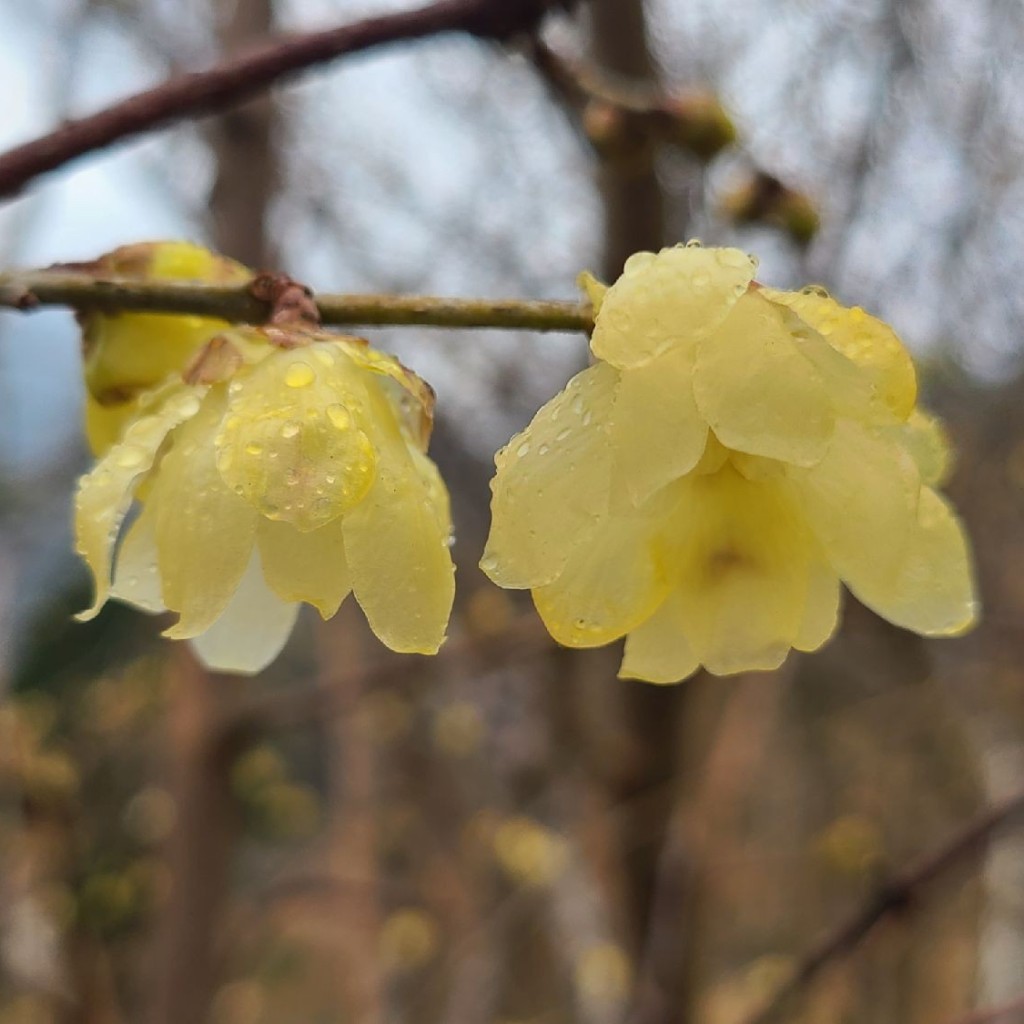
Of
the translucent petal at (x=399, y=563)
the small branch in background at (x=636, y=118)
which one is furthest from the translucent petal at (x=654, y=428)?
the small branch in background at (x=636, y=118)

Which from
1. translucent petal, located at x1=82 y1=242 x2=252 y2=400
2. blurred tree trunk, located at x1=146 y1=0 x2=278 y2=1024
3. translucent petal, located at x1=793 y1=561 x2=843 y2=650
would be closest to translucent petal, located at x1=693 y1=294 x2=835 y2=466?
translucent petal, located at x1=793 y1=561 x2=843 y2=650

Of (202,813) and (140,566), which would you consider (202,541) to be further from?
(202,813)

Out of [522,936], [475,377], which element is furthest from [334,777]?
[475,377]

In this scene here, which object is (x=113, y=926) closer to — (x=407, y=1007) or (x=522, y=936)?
(x=407, y=1007)

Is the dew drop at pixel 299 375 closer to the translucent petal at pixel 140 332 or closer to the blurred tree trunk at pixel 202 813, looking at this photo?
the translucent petal at pixel 140 332

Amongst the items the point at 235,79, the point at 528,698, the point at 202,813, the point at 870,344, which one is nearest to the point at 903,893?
the point at 870,344
